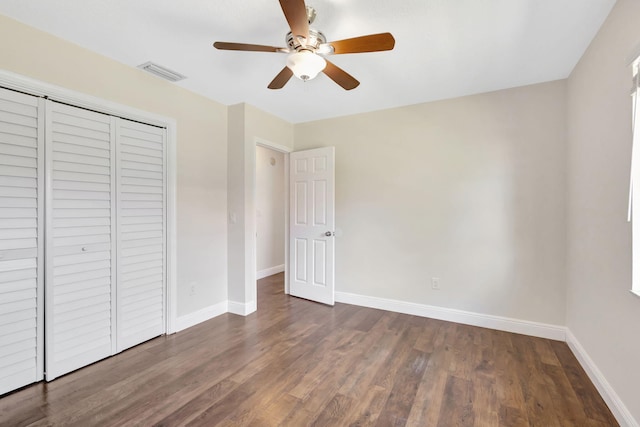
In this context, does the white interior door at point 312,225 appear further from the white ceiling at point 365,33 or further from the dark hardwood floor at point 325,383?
the white ceiling at point 365,33

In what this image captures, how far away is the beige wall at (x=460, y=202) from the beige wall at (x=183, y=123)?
4.99ft

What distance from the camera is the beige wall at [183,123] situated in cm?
201

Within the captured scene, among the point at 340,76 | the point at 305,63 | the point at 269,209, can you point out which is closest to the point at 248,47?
the point at 305,63

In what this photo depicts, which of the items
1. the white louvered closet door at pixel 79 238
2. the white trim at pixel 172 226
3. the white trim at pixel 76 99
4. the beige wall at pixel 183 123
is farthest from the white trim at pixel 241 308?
the white trim at pixel 76 99

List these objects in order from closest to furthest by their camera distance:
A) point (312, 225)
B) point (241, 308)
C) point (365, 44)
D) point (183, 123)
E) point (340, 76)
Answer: point (365, 44), point (340, 76), point (183, 123), point (241, 308), point (312, 225)

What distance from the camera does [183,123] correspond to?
9.85 feet

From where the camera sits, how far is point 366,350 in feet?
8.43

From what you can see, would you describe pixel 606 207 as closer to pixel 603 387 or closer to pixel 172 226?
pixel 603 387

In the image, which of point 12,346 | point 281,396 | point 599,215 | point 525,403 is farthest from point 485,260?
point 12,346

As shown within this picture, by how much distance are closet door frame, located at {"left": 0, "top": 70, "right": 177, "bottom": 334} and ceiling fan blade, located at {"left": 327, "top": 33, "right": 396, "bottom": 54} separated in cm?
194

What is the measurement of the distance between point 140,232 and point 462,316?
3.39m

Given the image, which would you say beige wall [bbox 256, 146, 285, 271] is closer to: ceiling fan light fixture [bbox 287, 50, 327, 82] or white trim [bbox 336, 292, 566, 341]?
white trim [bbox 336, 292, 566, 341]

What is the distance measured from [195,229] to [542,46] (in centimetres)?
349

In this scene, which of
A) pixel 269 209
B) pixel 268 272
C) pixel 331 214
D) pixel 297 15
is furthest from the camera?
pixel 269 209
